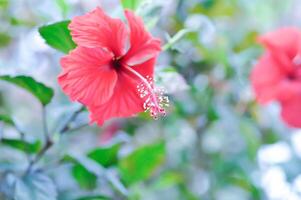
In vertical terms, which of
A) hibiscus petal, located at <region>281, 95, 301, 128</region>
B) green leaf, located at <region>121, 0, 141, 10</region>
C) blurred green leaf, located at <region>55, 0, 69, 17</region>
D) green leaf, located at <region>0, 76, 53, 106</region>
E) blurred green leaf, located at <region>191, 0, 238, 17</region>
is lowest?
green leaf, located at <region>0, 76, 53, 106</region>

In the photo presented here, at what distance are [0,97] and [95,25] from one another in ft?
2.39

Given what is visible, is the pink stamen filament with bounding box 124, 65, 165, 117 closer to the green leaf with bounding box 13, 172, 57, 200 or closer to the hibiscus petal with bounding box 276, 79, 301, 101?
the green leaf with bounding box 13, 172, 57, 200

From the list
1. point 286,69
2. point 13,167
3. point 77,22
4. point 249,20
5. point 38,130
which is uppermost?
point 249,20

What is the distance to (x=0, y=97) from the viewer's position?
1.34 meters

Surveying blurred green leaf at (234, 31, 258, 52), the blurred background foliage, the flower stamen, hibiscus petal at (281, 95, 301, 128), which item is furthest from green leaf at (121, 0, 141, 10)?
blurred green leaf at (234, 31, 258, 52)

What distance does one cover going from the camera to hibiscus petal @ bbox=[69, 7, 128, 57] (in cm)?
→ 67

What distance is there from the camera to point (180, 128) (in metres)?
1.31

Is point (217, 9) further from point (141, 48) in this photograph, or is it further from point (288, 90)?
point (141, 48)

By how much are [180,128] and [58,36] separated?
2.05 ft

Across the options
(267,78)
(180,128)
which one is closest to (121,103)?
(267,78)

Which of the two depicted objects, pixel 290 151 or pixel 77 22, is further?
pixel 290 151

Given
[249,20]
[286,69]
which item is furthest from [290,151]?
[249,20]

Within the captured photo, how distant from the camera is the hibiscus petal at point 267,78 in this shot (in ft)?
3.31

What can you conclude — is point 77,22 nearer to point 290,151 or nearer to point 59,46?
point 59,46
